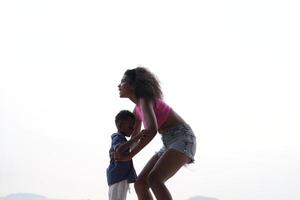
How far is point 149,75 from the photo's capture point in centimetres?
488

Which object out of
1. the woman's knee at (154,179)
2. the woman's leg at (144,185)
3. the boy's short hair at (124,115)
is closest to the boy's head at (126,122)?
the boy's short hair at (124,115)

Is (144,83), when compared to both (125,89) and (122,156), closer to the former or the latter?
(125,89)

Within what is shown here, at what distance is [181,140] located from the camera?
15.3ft

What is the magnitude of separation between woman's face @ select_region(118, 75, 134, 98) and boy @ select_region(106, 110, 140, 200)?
215 millimetres

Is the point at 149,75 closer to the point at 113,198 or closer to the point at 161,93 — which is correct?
the point at 161,93

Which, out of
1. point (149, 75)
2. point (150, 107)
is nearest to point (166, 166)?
A: point (150, 107)

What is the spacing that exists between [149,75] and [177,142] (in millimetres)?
689

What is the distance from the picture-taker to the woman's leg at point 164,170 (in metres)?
4.49

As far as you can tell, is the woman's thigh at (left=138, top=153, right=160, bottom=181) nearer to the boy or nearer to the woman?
the woman

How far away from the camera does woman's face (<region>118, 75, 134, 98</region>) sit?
4898 mm

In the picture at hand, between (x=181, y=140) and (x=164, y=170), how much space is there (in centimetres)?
32

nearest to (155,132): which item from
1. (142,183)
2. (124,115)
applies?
(142,183)

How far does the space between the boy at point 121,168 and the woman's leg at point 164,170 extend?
1.57ft

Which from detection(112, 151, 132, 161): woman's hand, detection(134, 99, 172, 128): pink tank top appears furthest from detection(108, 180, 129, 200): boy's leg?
detection(134, 99, 172, 128): pink tank top
